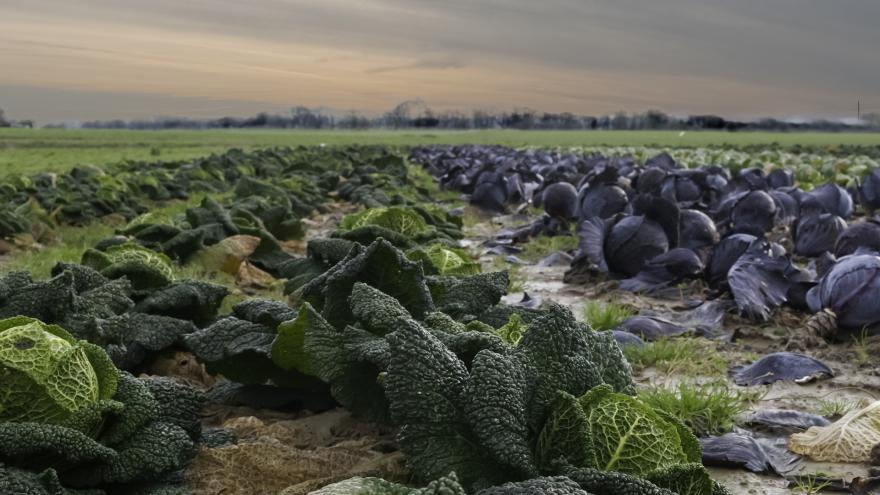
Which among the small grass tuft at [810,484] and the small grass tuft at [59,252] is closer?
the small grass tuft at [810,484]

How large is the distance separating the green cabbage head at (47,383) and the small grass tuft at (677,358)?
2.80 metres

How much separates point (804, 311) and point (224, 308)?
153 inches

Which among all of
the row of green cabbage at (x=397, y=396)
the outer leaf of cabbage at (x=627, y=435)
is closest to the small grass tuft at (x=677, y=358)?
the row of green cabbage at (x=397, y=396)

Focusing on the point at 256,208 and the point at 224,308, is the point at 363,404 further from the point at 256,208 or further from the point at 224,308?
the point at 256,208

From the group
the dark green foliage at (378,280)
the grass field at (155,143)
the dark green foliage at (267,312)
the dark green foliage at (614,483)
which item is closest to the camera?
the dark green foliage at (614,483)

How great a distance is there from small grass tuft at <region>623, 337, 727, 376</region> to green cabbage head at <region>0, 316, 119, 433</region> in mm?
2797

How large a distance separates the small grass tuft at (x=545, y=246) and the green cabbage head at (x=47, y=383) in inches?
241

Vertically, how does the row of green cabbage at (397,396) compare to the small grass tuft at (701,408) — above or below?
above

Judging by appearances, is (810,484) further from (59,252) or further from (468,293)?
(59,252)

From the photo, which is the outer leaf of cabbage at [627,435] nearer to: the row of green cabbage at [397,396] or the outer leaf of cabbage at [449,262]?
the row of green cabbage at [397,396]

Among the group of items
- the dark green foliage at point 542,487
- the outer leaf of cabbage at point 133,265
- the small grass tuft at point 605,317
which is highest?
the outer leaf of cabbage at point 133,265

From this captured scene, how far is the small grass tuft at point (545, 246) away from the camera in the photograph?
29.0 feet

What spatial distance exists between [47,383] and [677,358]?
3.20 metres

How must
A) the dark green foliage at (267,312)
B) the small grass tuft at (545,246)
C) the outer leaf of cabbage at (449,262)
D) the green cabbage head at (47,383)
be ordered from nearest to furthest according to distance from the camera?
1. the green cabbage head at (47,383)
2. the dark green foliage at (267,312)
3. the outer leaf of cabbage at (449,262)
4. the small grass tuft at (545,246)
